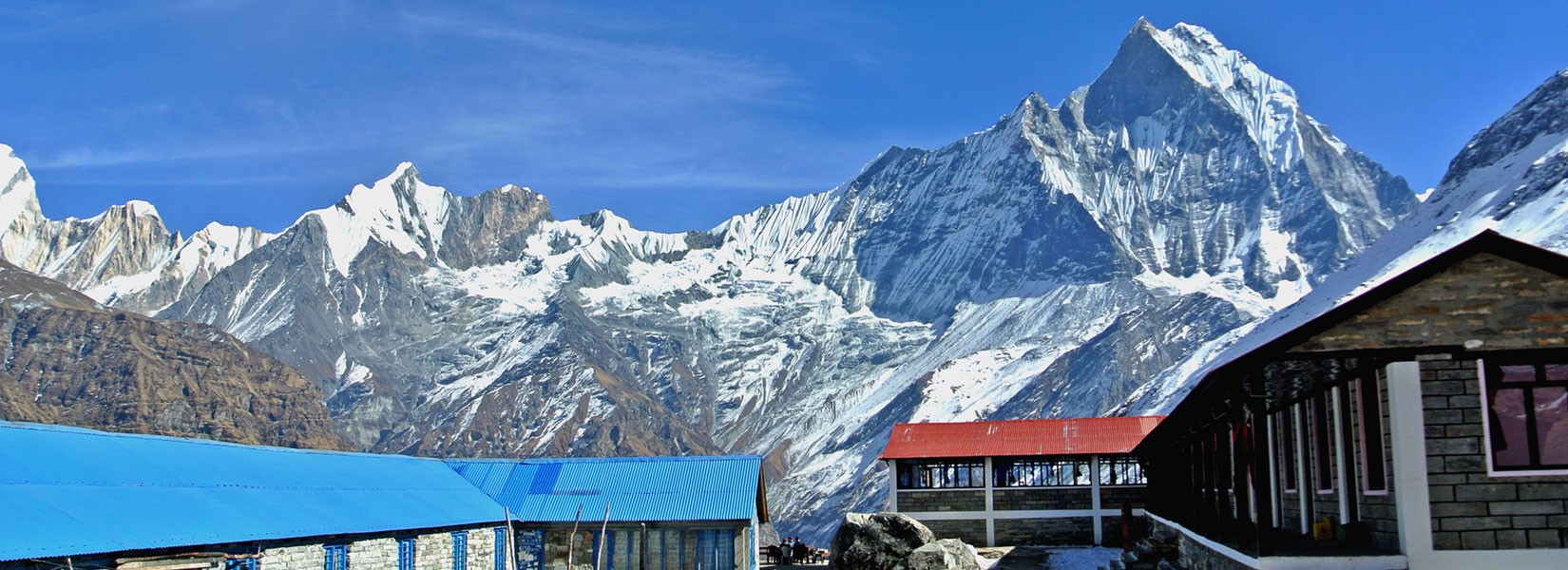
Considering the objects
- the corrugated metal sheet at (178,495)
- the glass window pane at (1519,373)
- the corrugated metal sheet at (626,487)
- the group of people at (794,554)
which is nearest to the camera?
the glass window pane at (1519,373)

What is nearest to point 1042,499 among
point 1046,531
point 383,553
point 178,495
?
point 1046,531

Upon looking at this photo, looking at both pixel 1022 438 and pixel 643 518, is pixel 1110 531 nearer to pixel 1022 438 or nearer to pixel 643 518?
pixel 1022 438

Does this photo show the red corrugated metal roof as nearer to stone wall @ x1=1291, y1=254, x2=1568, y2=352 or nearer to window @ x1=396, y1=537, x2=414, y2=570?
window @ x1=396, y1=537, x2=414, y2=570

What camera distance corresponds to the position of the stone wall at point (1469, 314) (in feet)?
54.8

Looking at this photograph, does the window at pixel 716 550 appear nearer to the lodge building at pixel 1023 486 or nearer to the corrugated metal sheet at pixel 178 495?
the corrugated metal sheet at pixel 178 495

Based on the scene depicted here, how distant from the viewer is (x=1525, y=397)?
16516 mm

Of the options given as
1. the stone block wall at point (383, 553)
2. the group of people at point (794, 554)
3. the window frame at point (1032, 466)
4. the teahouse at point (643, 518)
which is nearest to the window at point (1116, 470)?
the window frame at point (1032, 466)

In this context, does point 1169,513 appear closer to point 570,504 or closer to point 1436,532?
point 570,504

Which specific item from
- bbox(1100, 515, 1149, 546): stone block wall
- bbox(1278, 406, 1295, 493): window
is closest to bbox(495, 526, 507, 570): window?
bbox(1100, 515, 1149, 546): stone block wall

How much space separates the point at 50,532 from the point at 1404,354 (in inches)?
791

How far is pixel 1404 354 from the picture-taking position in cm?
1664

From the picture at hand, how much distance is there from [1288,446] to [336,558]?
64.7ft

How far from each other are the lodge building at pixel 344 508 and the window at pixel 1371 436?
15575mm

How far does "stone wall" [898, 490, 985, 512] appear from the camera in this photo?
51.8m
